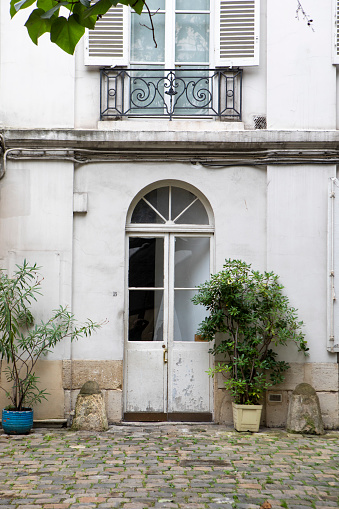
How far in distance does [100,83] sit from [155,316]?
3.08 meters

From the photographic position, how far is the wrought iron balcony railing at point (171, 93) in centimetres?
878

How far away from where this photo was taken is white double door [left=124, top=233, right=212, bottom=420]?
8711mm

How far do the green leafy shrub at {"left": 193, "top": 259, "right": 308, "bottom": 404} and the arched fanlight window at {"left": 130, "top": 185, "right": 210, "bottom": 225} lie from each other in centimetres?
92

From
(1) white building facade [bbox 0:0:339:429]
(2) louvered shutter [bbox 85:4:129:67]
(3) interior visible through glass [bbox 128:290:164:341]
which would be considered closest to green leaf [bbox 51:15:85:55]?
(1) white building facade [bbox 0:0:339:429]

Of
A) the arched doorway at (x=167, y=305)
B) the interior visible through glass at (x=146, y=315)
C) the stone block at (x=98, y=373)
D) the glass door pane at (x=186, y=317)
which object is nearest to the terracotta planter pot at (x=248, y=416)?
the arched doorway at (x=167, y=305)

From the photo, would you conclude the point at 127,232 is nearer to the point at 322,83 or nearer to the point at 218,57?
the point at 218,57

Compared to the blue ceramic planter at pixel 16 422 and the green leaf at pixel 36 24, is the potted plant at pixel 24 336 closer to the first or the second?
the blue ceramic planter at pixel 16 422

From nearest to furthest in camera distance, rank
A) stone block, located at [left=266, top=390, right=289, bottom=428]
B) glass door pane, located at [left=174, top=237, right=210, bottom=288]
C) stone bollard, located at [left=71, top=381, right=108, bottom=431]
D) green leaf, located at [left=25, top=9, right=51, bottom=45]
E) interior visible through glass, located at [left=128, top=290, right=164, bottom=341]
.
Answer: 1. green leaf, located at [left=25, top=9, right=51, bottom=45]
2. stone bollard, located at [left=71, top=381, right=108, bottom=431]
3. stone block, located at [left=266, top=390, right=289, bottom=428]
4. interior visible through glass, located at [left=128, top=290, right=164, bottom=341]
5. glass door pane, located at [left=174, top=237, right=210, bottom=288]

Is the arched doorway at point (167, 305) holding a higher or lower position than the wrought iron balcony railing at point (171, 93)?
lower

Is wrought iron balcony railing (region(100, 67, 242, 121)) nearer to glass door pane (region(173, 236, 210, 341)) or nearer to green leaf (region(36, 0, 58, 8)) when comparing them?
glass door pane (region(173, 236, 210, 341))

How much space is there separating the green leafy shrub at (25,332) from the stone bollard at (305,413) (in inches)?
104

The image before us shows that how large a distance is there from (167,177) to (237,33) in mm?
2062

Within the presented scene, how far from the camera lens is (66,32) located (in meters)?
3.73

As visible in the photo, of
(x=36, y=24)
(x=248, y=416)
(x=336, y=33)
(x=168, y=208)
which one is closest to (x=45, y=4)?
(x=36, y=24)
